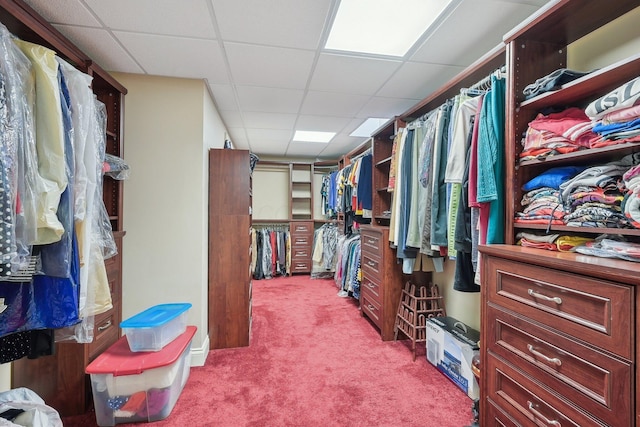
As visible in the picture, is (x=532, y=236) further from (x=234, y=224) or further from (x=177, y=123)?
(x=177, y=123)

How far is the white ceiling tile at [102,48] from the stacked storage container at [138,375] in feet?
5.63

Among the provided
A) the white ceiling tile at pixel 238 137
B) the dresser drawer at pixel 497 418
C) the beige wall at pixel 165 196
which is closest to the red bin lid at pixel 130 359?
the beige wall at pixel 165 196

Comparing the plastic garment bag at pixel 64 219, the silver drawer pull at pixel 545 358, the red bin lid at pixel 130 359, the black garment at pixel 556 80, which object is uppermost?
the black garment at pixel 556 80

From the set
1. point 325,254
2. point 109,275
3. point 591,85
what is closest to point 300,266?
point 325,254

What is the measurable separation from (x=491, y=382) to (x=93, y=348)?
6.99ft

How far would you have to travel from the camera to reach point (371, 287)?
9.16 ft

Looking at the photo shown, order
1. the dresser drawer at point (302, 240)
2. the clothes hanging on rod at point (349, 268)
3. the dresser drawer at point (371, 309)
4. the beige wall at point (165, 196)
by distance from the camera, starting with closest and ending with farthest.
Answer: the beige wall at point (165, 196) < the dresser drawer at point (371, 309) < the clothes hanging on rod at point (349, 268) < the dresser drawer at point (302, 240)

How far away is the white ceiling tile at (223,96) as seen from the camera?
2326 mm

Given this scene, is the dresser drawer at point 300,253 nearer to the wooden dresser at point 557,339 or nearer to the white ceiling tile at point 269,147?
the white ceiling tile at point 269,147

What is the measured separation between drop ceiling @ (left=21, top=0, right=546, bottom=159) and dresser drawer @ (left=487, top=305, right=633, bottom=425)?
5.02ft

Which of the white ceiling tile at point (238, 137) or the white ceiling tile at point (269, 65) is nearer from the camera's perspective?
the white ceiling tile at point (269, 65)

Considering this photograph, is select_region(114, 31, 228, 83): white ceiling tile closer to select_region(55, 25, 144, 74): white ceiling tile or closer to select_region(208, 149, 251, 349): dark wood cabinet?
select_region(55, 25, 144, 74): white ceiling tile

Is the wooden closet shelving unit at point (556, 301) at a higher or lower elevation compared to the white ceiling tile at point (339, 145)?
lower

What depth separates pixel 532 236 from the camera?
47.1 inches
